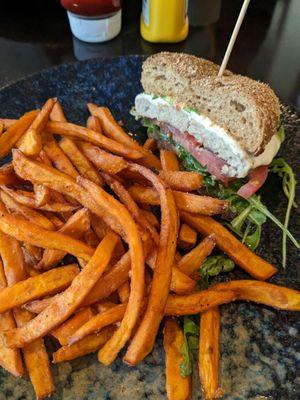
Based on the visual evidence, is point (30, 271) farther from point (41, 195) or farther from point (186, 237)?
point (186, 237)

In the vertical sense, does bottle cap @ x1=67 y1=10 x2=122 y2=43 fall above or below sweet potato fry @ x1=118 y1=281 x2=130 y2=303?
above

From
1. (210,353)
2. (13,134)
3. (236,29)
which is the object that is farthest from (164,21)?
(210,353)

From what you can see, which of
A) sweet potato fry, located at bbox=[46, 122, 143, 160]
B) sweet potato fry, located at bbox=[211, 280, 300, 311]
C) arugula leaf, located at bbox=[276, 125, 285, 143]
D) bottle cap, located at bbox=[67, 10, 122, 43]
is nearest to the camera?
sweet potato fry, located at bbox=[211, 280, 300, 311]

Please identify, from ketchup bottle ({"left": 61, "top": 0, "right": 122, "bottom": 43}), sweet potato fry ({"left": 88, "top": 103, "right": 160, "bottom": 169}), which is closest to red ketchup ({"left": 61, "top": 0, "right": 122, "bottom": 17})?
ketchup bottle ({"left": 61, "top": 0, "right": 122, "bottom": 43})

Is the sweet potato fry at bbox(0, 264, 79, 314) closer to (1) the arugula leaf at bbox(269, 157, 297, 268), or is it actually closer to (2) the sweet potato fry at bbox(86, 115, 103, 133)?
(2) the sweet potato fry at bbox(86, 115, 103, 133)

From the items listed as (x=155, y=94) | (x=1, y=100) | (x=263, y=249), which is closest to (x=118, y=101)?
(x=155, y=94)
